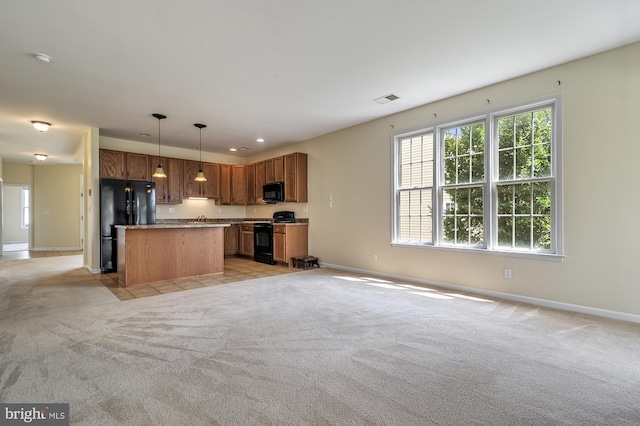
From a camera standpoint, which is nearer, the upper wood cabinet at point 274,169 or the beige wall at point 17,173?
the upper wood cabinet at point 274,169

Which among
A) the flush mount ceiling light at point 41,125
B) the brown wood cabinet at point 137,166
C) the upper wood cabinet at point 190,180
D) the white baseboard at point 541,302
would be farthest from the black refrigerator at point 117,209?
the white baseboard at point 541,302

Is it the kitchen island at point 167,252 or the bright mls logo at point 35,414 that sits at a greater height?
the kitchen island at point 167,252

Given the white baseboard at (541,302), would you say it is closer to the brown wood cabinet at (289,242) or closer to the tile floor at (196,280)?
the brown wood cabinet at (289,242)

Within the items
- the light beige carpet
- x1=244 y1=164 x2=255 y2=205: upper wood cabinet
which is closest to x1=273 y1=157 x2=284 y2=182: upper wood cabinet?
x1=244 y1=164 x2=255 y2=205: upper wood cabinet

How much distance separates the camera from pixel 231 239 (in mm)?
8133

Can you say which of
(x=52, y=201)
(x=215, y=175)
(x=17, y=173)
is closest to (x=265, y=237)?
(x=215, y=175)

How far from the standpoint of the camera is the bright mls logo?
1.64 m

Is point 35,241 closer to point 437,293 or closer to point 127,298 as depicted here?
point 127,298

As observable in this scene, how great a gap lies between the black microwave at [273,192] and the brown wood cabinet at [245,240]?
0.84 m

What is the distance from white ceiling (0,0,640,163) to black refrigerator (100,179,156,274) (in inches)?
58.9

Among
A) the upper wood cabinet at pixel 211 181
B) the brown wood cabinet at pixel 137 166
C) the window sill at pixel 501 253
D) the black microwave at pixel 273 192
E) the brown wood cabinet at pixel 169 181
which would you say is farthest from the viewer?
the upper wood cabinet at pixel 211 181

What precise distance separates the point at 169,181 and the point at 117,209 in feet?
4.49

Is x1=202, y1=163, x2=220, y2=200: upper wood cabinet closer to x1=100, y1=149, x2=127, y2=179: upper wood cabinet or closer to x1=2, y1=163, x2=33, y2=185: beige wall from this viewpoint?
x1=100, y1=149, x2=127, y2=179: upper wood cabinet

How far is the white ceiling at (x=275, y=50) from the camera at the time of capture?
8.25 ft
